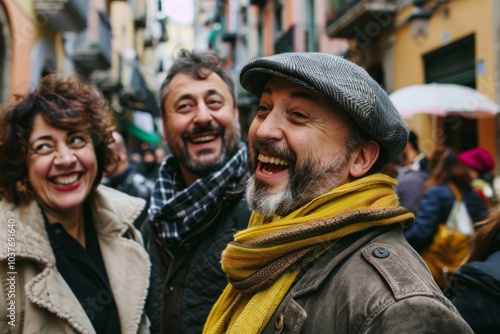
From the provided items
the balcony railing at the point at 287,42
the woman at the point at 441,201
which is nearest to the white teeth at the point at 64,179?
the woman at the point at 441,201

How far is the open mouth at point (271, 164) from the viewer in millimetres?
1878

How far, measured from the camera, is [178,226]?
2.76m

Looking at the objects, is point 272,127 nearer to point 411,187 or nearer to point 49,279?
point 49,279

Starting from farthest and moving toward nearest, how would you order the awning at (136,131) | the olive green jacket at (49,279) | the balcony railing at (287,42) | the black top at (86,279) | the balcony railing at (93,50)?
1. the awning at (136,131)
2. the balcony railing at (287,42)
3. the balcony railing at (93,50)
4. the black top at (86,279)
5. the olive green jacket at (49,279)

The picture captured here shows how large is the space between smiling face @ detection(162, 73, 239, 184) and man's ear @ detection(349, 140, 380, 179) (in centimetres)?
118

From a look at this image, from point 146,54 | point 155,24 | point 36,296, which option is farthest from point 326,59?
point 155,24

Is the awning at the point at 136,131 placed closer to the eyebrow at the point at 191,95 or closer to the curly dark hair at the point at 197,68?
the curly dark hair at the point at 197,68

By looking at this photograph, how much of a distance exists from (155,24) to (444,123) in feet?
134

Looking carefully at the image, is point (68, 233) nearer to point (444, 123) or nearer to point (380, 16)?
point (444, 123)

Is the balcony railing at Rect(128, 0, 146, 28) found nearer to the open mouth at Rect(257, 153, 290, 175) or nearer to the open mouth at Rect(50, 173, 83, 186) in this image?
the open mouth at Rect(50, 173, 83, 186)

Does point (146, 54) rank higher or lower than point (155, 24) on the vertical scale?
lower

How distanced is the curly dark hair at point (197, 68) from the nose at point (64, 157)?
703 mm

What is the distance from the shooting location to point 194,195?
2.75 m

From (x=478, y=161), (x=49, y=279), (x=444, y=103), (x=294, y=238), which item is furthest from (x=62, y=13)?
(x=294, y=238)
